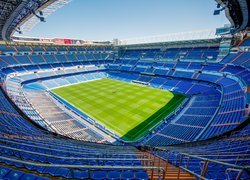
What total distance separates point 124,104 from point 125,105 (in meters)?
0.59

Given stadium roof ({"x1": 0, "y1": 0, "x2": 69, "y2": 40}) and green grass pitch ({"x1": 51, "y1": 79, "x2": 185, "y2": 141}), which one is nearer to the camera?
stadium roof ({"x1": 0, "y1": 0, "x2": 69, "y2": 40})

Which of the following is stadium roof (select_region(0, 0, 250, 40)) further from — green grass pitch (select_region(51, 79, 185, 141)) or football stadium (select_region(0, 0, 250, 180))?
green grass pitch (select_region(51, 79, 185, 141))

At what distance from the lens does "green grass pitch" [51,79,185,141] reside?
24.6 metres

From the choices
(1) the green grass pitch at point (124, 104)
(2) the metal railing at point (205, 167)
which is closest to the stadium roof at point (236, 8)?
(2) the metal railing at point (205, 167)

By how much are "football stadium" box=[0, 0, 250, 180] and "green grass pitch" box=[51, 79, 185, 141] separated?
0.68 ft

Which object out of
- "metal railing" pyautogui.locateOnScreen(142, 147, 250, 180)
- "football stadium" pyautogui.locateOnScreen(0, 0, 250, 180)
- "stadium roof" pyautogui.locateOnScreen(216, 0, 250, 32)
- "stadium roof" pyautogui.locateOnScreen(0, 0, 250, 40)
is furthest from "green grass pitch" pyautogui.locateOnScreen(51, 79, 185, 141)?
"stadium roof" pyautogui.locateOnScreen(0, 0, 250, 40)

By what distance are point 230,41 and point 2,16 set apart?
4859 cm

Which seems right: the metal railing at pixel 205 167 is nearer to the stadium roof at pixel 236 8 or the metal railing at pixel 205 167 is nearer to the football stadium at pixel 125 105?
the football stadium at pixel 125 105

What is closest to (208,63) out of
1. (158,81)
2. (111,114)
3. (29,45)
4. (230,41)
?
(230,41)

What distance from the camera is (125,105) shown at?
32406mm

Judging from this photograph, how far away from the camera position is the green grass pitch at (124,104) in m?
24.6

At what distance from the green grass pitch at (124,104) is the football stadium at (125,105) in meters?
0.21

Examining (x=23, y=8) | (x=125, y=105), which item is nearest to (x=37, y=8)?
(x=23, y=8)

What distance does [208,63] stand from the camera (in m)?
44.2
